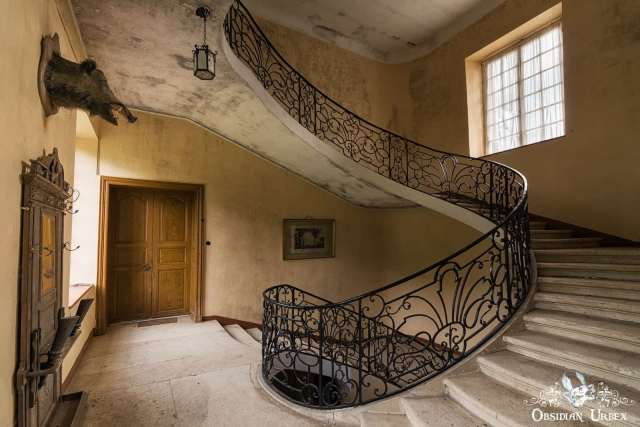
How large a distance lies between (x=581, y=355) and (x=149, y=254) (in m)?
5.65

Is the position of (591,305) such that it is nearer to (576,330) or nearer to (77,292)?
(576,330)

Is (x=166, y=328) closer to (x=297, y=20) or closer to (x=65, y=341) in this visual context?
(x=65, y=341)

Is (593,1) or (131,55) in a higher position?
(593,1)

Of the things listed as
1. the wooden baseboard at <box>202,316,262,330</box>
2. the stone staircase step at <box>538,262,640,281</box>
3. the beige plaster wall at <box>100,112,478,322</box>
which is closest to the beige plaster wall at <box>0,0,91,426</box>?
the beige plaster wall at <box>100,112,478,322</box>

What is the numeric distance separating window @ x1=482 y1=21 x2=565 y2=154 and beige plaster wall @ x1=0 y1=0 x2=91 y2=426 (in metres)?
6.58

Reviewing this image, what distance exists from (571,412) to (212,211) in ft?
16.6

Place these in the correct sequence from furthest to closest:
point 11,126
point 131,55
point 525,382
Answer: point 131,55
point 525,382
point 11,126

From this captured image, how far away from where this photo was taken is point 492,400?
200cm

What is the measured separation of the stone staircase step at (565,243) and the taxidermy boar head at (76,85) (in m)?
4.63

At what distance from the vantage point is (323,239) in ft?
21.4

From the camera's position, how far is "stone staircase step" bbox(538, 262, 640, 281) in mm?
2914

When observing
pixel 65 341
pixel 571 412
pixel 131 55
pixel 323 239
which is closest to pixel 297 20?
pixel 131 55

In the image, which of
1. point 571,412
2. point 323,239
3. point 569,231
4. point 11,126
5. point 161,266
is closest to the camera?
point 11,126

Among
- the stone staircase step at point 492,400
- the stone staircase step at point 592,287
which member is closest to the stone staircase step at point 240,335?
the stone staircase step at point 492,400
